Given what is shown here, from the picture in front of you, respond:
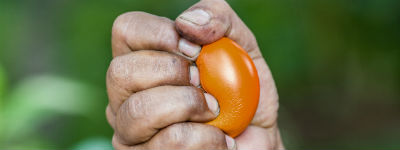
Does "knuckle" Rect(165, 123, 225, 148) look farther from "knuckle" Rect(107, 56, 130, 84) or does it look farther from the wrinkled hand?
"knuckle" Rect(107, 56, 130, 84)

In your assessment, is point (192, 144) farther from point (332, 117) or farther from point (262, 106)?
point (332, 117)

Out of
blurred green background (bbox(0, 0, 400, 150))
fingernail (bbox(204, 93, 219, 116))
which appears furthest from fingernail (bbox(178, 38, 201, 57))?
blurred green background (bbox(0, 0, 400, 150))

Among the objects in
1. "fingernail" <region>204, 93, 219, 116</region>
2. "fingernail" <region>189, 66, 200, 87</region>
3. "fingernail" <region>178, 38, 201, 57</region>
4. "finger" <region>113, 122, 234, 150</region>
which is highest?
"fingernail" <region>178, 38, 201, 57</region>

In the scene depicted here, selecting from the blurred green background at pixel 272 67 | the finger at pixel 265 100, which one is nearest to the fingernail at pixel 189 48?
the finger at pixel 265 100

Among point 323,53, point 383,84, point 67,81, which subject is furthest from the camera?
point 383,84

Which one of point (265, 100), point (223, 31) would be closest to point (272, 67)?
point (265, 100)

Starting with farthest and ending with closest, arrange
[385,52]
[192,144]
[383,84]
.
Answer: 1. [383,84]
2. [385,52]
3. [192,144]

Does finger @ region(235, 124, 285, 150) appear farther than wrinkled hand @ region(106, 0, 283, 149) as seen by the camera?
Yes

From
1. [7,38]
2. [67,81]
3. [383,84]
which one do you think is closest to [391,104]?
[383,84]
